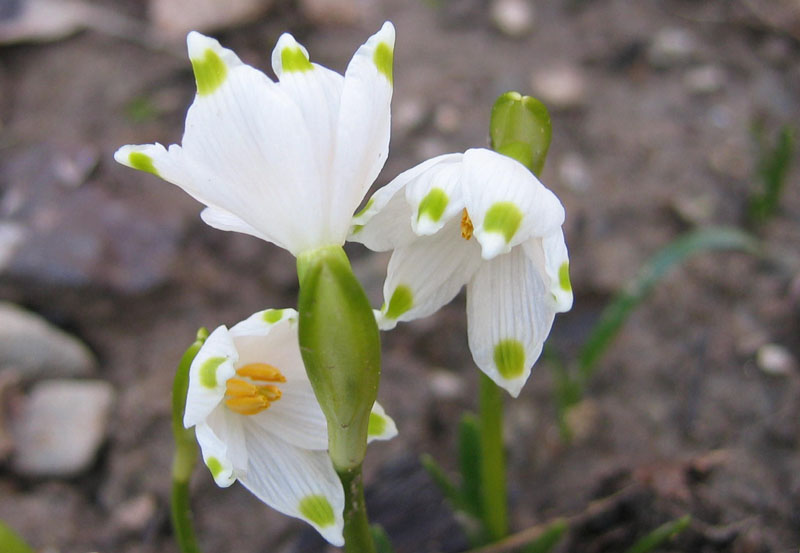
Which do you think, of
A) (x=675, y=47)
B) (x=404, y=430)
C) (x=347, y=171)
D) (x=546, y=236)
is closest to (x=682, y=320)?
(x=404, y=430)

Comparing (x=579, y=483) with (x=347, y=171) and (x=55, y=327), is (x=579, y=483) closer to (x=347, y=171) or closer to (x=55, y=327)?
(x=347, y=171)

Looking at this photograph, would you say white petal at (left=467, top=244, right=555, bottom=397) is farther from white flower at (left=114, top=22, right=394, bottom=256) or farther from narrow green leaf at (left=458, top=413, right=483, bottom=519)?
narrow green leaf at (left=458, top=413, right=483, bottom=519)

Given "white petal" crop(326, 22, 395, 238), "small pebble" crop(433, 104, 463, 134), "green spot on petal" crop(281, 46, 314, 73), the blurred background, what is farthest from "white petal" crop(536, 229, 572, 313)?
"small pebble" crop(433, 104, 463, 134)

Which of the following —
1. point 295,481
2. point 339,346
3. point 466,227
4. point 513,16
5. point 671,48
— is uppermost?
point 513,16

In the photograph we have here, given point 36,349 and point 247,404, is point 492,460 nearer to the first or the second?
point 247,404

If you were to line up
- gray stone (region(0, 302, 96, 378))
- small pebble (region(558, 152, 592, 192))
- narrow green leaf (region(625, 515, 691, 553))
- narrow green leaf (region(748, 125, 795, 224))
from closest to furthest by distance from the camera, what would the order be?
narrow green leaf (region(625, 515, 691, 553))
gray stone (region(0, 302, 96, 378))
narrow green leaf (region(748, 125, 795, 224))
small pebble (region(558, 152, 592, 192))

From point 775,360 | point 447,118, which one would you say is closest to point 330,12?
point 447,118

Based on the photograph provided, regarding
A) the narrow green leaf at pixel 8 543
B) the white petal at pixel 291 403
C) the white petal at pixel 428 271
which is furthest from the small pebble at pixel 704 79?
the narrow green leaf at pixel 8 543
